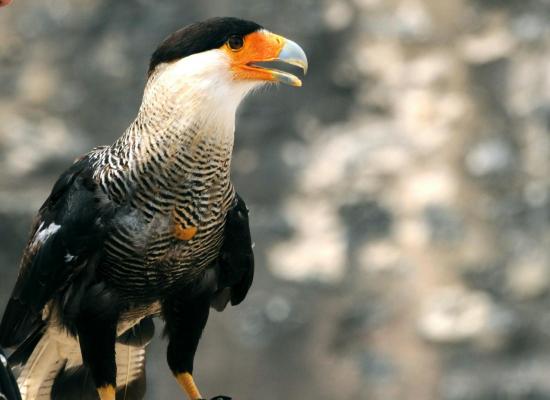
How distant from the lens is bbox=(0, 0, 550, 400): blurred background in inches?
358

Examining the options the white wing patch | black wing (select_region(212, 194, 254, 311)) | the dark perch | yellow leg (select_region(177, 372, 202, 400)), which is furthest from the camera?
yellow leg (select_region(177, 372, 202, 400))

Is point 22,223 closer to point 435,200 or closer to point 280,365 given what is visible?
point 280,365

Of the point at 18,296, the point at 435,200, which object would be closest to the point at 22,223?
the point at 435,200

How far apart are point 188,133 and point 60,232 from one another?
0.50m

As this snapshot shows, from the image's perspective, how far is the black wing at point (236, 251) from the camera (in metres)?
4.21

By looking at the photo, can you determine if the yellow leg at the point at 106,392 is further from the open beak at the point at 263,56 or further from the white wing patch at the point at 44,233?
the open beak at the point at 263,56

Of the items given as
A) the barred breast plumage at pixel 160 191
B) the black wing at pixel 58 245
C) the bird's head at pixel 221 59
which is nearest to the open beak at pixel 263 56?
the bird's head at pixel 221 59

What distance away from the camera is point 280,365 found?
908 centimetres

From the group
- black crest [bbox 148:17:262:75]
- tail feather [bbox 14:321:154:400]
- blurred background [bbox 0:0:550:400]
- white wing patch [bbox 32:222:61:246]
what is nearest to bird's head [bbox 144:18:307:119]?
black crest [bbox 148:17:262:75]

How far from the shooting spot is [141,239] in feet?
A: 13.1

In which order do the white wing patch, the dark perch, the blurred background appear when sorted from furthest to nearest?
the blurred background, the white wing patch, the dark perch

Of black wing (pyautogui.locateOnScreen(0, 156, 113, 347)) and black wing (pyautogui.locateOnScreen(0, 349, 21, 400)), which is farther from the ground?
black wing (pyautogui.locateOnScreen(0, 156, 113, 347))

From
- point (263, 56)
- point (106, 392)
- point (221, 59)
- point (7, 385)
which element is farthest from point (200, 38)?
point (7, 385)

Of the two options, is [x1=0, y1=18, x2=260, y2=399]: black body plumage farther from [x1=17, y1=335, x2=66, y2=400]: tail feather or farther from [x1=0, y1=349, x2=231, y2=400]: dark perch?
[x1=0, y1=349, x2=231, y2=400]: dark perch
